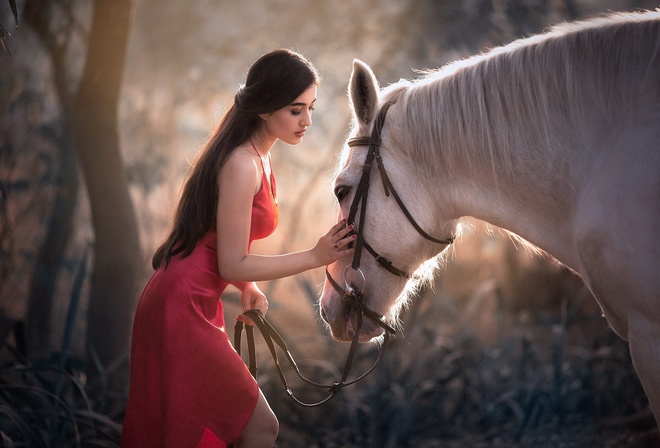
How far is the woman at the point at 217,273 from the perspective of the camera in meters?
1.91

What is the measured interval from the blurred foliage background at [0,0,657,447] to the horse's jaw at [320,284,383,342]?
3.32 ft

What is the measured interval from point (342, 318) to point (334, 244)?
0.37m

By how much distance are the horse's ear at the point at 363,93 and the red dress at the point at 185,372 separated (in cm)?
72

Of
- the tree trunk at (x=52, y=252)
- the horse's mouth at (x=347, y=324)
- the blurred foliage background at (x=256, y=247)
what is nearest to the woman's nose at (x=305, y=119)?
the horse's mouth at (x=347, y=324)

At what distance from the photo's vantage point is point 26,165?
5512 millimetres

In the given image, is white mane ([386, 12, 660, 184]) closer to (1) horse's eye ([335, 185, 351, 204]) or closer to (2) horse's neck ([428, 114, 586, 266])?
(2) horse's neck ([428, 114, 586, 266])

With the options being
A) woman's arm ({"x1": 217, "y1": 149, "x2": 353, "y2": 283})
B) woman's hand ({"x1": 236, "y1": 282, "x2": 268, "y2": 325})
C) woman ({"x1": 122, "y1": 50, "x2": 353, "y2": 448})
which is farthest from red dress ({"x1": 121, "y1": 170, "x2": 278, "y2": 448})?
woman's hand ({"x1": 236, "y1": 282, "x2": 268, "y2": 325})

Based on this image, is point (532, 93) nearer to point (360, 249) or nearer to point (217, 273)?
point (360, 249)

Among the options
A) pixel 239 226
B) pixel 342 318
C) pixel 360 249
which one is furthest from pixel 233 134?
pixel 342 318

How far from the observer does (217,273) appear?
80.3 inches

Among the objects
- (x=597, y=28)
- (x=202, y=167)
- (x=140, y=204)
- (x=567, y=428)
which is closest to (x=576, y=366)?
(x=567, y=428)

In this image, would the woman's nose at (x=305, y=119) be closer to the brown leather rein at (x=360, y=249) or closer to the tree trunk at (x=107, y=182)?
the brown leather rein at (x=360, y=249)

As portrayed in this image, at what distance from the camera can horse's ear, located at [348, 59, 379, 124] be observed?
80.1 inches

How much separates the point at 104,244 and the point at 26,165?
6.53 ft
